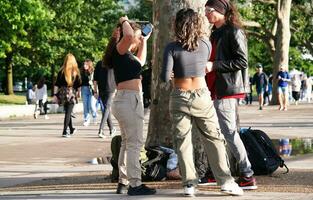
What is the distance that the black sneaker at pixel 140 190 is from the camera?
7828 mm

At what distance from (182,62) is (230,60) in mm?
687

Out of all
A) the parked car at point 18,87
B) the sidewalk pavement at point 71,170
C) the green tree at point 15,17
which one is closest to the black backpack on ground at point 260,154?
the sidewalk pavement at point 71,170

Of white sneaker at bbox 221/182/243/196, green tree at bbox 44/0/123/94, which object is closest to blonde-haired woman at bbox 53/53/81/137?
white sneaker at bbox 221/182/243/196

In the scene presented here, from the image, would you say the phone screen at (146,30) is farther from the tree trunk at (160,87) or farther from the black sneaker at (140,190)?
the black sneaker at (140,190)

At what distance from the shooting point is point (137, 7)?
74.9 m

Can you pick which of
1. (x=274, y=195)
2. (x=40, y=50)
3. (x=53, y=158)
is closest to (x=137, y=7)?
(x=40, y=50)

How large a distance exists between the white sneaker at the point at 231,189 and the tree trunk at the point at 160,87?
6.57 feet

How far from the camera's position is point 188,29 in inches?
293

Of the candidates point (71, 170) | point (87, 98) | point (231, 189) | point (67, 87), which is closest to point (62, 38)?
point (87, 98)

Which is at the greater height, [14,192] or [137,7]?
[137,7]

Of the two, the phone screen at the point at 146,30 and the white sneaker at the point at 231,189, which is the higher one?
the phone screen at the point at 146,30

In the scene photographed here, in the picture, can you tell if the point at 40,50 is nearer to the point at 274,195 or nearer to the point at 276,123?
the point at 276,123

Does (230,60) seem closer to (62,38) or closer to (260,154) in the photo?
(260,154)

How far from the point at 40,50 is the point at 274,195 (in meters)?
43.6
